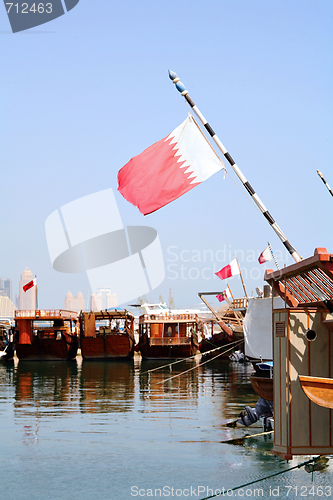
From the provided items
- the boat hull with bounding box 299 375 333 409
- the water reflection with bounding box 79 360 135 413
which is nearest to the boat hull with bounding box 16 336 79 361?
the water reflection with bounding box 79 360 135 413

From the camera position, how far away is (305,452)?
8.28 meters

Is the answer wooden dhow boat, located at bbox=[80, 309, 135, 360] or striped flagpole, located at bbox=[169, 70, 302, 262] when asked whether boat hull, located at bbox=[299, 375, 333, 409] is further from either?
wooden dhow boat, located at bbox=[80, 309, 135, 360]

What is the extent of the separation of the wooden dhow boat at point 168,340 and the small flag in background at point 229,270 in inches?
665

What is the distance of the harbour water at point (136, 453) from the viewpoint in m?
8.62

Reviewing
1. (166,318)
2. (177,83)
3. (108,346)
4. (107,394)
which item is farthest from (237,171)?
(166,318)

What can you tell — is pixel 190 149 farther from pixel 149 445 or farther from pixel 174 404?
pixel 174 404

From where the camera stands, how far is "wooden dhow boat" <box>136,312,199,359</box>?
172 ft

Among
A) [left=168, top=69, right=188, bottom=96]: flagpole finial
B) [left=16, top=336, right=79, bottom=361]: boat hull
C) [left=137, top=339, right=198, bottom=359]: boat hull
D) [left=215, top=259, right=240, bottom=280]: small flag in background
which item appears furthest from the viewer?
[left=16, top=336, right=79, bottom=361]: boat hull

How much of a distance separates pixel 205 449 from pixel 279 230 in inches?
187

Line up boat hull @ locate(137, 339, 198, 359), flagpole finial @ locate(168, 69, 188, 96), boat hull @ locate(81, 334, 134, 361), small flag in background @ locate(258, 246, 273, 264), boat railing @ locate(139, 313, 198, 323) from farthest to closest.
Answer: boat railing @ locate(139, 313, 198, 323) → boat hull @ locate(81, 334, 134, 361) → boat hull @ locate(137, 339, 198, 359) → small flag in background @ locate(258, 246, 273, 264) → flagpole finial @ locate(168, 69, 188, 96)

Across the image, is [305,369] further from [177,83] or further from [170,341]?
[170,341]

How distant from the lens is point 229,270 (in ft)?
121

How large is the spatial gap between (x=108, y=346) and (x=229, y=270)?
67.3ft

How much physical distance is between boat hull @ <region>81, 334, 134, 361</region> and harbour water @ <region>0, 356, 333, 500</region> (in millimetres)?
31956
